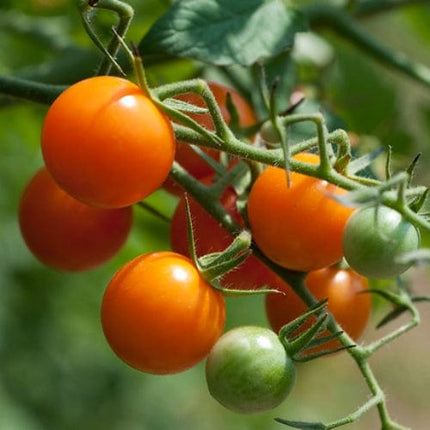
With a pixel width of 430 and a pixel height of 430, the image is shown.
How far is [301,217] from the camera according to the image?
900mm

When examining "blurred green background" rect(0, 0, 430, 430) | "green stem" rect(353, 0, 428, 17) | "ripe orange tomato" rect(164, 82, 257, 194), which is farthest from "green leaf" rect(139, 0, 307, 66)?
"green stem" rect(353, 0, 428, 17)

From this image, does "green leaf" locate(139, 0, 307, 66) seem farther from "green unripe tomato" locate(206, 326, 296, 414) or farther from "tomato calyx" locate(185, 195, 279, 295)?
"green unripe tomato" locate(206, 326, 296, 414)

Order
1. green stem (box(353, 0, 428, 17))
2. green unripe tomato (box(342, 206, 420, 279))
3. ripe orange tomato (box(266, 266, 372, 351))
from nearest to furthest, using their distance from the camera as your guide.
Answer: green unripe tomato (box(342, 206, 420, 279)) → ripe orange tomato (box(266, 266, 372, 351)) → green stem (box(353, 0, 428, 17))

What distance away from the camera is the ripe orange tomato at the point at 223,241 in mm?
1000

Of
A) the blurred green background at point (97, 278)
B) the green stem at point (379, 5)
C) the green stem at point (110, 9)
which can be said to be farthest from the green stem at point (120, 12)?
the green stem at point (379, 5)

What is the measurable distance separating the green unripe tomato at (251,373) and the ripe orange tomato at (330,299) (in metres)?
0.12

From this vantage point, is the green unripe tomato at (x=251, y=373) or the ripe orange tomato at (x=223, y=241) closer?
the green unripe tomato at (x=251, y=373)

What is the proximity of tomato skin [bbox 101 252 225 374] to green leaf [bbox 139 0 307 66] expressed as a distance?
0.28 metres

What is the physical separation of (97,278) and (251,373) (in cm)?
162

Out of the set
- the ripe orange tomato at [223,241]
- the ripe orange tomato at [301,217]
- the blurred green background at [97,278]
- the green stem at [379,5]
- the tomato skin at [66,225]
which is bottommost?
the blurred green background at [97,278]

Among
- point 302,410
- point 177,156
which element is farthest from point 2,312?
point 302,410

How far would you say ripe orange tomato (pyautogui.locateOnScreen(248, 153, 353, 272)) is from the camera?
892 millimetres

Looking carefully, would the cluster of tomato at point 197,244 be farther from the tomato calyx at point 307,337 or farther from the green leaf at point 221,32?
the green leaf at point 221,32

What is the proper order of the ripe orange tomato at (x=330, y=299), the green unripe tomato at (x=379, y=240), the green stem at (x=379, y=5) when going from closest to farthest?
the green unripe tomato at (x=379, y=240), the ripe orange tomato at (x=330, y=299), the green stem at (x=379, y=5)
